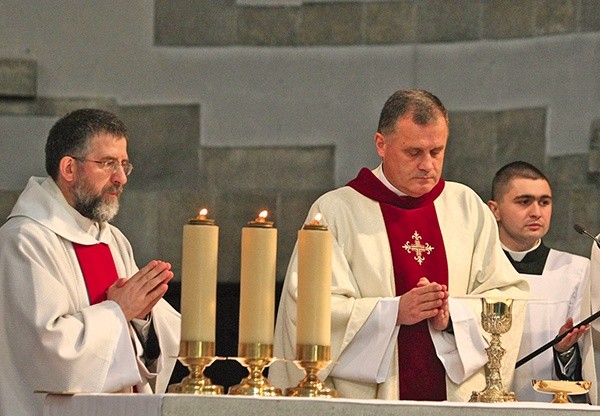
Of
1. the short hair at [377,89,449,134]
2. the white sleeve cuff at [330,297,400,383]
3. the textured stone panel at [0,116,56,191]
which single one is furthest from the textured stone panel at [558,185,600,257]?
the textured stone panel at [0,116,56,191]

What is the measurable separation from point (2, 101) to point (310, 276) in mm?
4383

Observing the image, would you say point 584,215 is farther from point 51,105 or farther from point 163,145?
point 51,105

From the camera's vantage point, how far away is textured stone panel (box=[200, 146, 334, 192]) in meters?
8.43

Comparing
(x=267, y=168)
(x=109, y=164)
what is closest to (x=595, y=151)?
(x=267, y=168)

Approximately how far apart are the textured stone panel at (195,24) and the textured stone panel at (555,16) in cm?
176

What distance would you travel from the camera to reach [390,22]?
851cm

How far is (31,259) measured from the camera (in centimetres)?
533

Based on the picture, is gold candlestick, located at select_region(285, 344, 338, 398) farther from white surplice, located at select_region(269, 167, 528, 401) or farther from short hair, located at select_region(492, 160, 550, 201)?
short hair, located at select_region(492, 160, 550, 201)

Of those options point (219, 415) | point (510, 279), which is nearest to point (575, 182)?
point (510, 279)

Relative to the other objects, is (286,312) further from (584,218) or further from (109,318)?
(584,218)

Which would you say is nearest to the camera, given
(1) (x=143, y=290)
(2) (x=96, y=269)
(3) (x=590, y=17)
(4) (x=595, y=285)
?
(1) (x=143, y=290)

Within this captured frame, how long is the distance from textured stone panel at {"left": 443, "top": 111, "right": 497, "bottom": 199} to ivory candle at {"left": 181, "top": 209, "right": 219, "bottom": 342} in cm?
408

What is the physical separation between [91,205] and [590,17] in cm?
364

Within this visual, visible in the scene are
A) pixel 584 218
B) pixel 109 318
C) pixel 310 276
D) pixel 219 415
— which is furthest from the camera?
pixel 584 218
